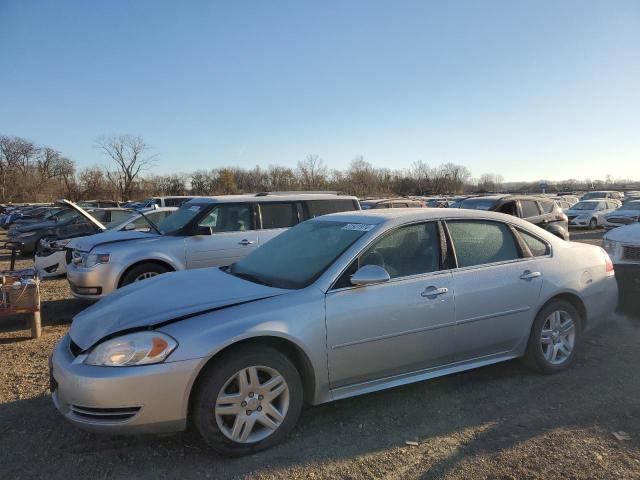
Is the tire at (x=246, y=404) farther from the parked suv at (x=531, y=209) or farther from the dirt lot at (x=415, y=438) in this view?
the parked suv at (x=531, y=209)

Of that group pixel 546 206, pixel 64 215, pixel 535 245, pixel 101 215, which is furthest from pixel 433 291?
pixel 64 215

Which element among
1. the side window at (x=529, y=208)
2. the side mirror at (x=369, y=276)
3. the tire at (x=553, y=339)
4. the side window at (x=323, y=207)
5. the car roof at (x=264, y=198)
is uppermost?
the car roof at (x=264, y=198)

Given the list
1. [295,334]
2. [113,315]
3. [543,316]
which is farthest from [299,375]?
[543,316]

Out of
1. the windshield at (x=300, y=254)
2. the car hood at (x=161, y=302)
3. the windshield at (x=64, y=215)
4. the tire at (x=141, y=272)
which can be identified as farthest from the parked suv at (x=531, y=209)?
the windshield at (x=64, y=215)

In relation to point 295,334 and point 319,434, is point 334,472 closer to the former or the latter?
point 319,434

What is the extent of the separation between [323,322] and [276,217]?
452 centimetres

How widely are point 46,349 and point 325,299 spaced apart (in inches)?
149

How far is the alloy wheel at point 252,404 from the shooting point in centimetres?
309

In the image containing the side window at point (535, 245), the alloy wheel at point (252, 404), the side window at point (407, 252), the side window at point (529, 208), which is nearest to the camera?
the alloy wheel at point (252, 404)

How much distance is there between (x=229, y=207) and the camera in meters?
7.53

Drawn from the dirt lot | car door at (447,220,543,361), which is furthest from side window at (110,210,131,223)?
car door at (447,220,543,361)

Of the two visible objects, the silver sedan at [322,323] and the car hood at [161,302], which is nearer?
the silver sedan at [322,323]

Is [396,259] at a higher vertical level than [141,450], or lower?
higher

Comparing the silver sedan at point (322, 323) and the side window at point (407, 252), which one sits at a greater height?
the side window at point (407, 252)
